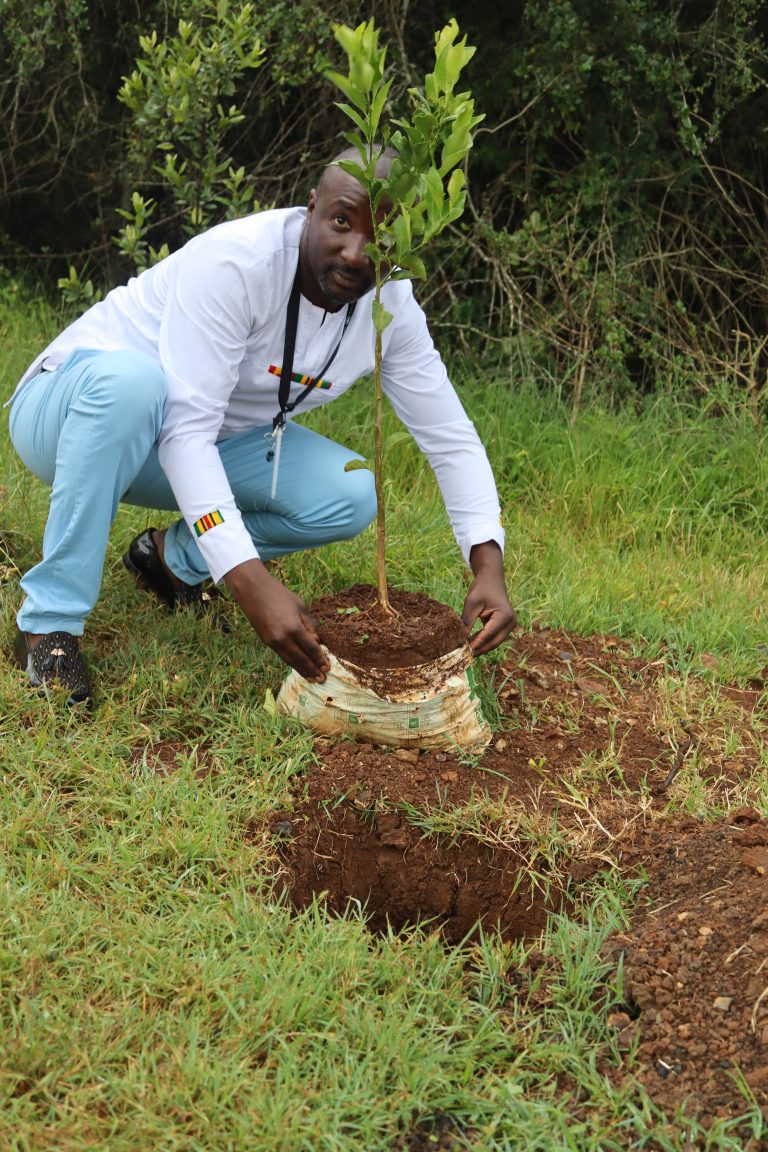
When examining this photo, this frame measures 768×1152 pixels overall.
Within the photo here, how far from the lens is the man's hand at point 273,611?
9.39 feet

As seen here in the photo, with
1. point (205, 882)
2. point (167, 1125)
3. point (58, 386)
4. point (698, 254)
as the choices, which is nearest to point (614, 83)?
point (698, 254)

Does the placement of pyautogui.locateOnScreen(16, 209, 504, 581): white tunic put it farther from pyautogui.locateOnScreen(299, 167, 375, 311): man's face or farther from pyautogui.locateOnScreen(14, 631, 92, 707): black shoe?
pyautogui.locateOnScreen(14, 631, 92, 707): black shoe

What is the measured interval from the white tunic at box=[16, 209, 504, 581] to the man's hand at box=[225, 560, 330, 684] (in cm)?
5

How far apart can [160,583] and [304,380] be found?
0.91 m

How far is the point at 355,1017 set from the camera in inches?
92.3

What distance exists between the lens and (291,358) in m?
3.21

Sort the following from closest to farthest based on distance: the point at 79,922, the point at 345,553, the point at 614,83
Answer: the point at 79,922 → the point at 345,553 → the point at 614,83

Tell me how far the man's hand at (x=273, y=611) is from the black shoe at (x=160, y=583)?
859 millimetres

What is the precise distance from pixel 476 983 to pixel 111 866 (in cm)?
83

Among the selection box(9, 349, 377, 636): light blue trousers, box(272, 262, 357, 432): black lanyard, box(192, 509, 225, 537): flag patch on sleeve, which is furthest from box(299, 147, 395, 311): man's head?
box(192, 509, 225, 537): flag patch on sleeve

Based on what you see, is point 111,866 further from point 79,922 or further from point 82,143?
point 82,143

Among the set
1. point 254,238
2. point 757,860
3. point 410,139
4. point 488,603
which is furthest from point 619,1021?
point 254,238

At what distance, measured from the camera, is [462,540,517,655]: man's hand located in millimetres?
3180

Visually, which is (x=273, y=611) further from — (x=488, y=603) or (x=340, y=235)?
(x=340, y=235)
